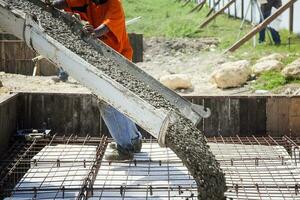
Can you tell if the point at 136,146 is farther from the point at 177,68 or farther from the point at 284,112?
the point at 177,68

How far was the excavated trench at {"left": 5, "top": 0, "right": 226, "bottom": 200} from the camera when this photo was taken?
127 inches

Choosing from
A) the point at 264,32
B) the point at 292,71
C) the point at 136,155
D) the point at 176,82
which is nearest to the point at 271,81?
the point at 292,71

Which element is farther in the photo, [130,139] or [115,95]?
[130,139]

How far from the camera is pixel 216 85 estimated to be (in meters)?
8.96

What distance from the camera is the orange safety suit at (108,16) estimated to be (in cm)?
441

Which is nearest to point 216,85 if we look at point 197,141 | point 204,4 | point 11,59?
point 11,59

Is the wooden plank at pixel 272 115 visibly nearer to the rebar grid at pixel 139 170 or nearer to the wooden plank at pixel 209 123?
the rebar grid at pixel 139 170

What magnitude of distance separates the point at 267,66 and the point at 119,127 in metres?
5.09

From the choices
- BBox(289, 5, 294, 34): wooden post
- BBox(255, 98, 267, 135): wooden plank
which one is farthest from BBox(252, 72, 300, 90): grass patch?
BBox(289, 5, 294, 34): wooden post

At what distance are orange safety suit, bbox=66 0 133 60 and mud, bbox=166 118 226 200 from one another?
4.46ft

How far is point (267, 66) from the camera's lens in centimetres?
905

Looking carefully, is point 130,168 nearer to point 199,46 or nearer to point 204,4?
point 199,46

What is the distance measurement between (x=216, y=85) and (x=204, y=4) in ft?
43.4

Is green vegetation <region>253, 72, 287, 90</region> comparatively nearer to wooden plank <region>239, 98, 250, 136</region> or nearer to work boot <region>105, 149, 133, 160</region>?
wooden plank <region>239, 98, 250, 136</region>
